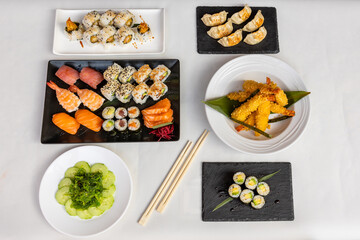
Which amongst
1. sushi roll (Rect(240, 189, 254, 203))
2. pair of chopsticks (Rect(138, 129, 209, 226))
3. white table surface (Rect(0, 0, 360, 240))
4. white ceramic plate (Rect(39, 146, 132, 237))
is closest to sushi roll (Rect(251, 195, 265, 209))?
sushi roll (Rect(240, 189, 254, 203))

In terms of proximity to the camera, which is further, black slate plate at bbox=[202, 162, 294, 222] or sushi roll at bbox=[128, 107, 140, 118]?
sushi roll at bbox=[128, 107, 140, 118]

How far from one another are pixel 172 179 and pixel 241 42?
1046mm

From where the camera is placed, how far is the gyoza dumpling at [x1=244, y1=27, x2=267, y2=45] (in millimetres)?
1978

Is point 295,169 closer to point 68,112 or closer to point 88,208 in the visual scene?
point 88,208

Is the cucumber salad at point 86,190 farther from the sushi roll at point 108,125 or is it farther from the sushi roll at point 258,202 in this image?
the sushi roll at point 258,202

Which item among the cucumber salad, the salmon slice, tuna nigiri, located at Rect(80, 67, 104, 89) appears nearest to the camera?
the cucumber salad

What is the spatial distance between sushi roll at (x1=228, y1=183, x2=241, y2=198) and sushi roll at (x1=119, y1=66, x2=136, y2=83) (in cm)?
96

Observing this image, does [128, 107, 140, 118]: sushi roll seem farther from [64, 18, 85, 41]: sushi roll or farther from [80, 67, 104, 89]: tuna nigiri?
[64, 18, 85, 41]: sushi roll

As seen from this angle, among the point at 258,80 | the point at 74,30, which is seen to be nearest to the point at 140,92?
the point at 74,30

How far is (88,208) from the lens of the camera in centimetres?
168

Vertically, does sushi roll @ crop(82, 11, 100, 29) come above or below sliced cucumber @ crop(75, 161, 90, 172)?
above

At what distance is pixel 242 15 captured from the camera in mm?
2023

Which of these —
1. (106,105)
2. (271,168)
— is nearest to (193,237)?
(271,168)

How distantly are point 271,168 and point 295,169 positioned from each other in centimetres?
16
